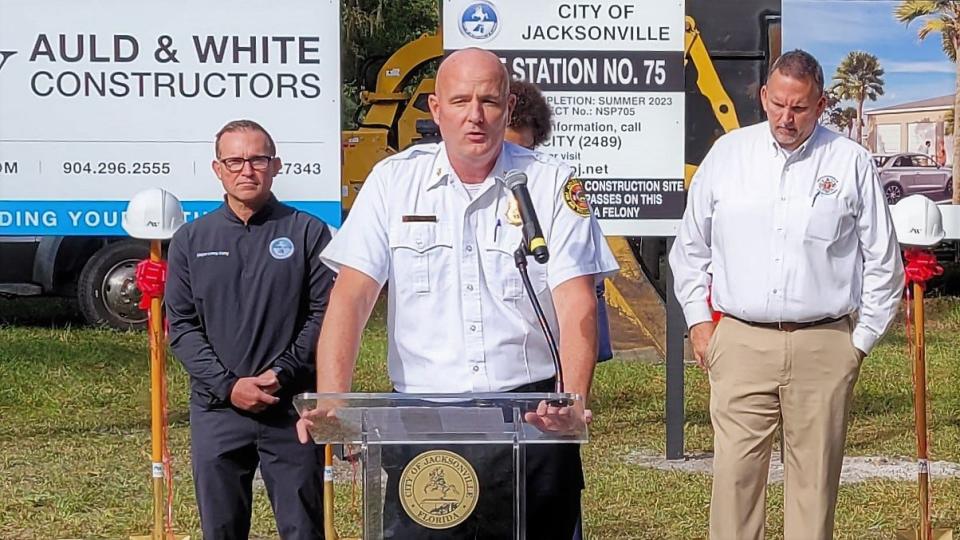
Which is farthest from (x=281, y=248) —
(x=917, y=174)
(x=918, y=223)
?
(x=917, y=174)

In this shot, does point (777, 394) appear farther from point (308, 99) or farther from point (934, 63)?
point (934, 63)

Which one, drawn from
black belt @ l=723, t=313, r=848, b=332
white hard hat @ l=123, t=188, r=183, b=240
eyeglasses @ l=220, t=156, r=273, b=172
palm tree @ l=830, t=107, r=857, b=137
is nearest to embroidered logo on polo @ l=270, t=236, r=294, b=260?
eyeglasses @ l=220, t=156, r=273, b=172

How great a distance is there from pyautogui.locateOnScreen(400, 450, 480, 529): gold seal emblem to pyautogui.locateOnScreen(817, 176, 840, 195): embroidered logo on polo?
2214 mm

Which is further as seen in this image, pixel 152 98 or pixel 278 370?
pixel 152 98

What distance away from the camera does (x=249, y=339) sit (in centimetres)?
497

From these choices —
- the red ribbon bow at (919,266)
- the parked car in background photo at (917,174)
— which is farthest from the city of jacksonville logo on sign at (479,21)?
the parked car in background photo at (917,174)

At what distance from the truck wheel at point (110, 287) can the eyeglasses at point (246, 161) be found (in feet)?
29.1

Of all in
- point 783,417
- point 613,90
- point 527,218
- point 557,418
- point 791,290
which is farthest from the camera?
point 613,90

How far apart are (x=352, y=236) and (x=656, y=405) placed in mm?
6747

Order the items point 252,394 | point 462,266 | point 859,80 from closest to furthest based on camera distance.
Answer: point 462,266
point 252,394
point 859,80

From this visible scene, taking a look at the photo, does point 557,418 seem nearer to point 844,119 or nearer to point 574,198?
point 574,198

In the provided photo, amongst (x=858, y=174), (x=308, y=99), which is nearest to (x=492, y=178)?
(x=858, y=174)

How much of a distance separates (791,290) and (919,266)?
100 centimetres

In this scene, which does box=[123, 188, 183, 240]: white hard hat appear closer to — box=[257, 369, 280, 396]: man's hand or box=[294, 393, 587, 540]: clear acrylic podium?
box=[257, 369, 280, 396]: man's hand
